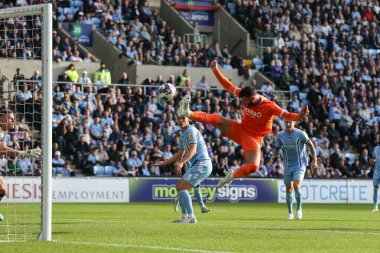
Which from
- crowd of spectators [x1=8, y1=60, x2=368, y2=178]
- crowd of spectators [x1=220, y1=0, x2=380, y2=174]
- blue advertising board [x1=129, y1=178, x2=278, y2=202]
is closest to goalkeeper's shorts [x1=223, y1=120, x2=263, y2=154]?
crowd of spectators [x1=8, y1=60, x2=368, y2=178]

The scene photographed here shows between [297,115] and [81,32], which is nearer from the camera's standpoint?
[297,115]

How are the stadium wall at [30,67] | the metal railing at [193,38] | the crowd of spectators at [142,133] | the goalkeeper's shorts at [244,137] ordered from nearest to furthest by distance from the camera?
the goalkeeper's shorts at [244,137] < the stadium wall at [30,67] < the crowd of spectators at [142,133] < the metal railing at [193,38]

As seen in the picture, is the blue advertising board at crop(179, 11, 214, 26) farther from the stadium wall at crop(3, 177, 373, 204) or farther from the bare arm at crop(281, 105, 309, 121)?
the bare arm at crop(281, 105, 309, 121)

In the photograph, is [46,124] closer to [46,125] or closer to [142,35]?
[46,125]

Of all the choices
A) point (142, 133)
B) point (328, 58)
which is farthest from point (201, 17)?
point (142, 133)

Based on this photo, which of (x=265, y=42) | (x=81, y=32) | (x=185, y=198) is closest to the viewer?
(x=185, y=198)

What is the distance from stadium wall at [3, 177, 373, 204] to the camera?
34125 millimetres

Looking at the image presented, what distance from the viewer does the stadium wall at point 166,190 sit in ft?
112

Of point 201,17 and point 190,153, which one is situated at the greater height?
point 201,17

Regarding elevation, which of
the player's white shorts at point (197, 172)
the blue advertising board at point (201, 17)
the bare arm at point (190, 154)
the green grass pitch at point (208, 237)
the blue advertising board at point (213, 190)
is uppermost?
the blue advertising board at point (201, 17)

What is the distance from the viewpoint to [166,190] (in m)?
36.5

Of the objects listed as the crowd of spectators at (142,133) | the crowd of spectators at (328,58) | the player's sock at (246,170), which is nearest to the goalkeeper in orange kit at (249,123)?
the player's sock at (246,170)

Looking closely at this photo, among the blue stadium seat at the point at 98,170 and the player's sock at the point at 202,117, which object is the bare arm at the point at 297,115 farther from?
the blue stadium seat at the point at 98,170

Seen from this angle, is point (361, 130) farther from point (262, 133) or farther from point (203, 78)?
point (262, 133)
